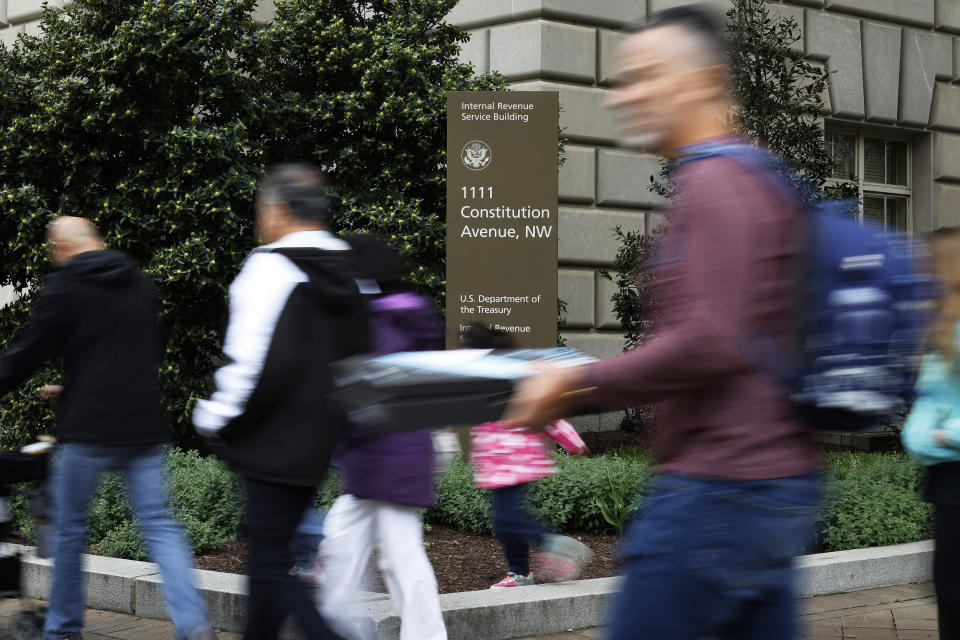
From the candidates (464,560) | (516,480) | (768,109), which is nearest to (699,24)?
(516,480)

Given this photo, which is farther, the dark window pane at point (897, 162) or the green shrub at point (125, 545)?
the dark window pane at point (897, 162)

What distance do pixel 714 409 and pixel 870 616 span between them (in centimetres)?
446

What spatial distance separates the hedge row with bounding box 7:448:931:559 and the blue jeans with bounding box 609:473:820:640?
16.9ft

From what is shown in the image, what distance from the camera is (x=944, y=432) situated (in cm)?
346

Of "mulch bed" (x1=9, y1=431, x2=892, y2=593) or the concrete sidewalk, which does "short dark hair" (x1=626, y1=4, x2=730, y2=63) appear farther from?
"mulch bed" (x1=9, y1=431, x2=892, y2=593)

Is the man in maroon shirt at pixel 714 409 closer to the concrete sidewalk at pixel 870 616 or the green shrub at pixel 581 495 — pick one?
the concrete sidewalk at pixel 870 616

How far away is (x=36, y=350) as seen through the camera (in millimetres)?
4574

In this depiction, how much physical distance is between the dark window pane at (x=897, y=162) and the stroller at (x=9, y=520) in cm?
1369

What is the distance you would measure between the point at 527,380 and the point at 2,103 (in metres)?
10.2

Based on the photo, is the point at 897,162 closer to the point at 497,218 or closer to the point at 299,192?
the point at 497,218

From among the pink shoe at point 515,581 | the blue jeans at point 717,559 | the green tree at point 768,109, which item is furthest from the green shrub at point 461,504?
the blue jeans at point 717,559

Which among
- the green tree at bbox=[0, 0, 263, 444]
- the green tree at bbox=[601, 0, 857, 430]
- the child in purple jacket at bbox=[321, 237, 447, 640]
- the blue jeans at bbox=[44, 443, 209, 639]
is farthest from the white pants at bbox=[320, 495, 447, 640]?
the green tree at bbox=[601, 0, 857, 430]

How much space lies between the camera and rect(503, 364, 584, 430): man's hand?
190 centimetres

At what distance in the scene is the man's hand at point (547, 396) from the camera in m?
1.90
